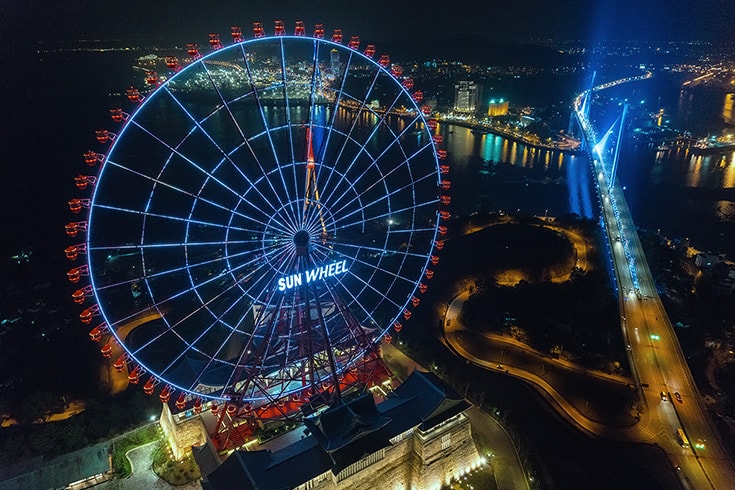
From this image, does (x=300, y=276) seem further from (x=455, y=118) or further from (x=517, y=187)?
(x=455, y=118)

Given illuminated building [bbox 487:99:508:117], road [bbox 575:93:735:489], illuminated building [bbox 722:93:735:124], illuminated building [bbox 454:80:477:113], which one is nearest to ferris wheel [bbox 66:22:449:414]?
road [bbox 575:93:735:489]

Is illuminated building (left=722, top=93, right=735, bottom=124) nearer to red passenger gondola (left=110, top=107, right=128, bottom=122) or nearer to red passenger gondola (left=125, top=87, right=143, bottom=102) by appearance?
red passenger gondola (left=125, top=87, right=143, bottom=102)

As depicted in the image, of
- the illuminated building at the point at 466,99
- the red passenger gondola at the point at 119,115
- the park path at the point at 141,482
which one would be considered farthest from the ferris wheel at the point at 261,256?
the illuminated building at the point at 466,99

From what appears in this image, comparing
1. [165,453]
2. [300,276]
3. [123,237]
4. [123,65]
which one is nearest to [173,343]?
[165,453]

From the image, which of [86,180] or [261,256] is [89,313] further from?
[261,256]

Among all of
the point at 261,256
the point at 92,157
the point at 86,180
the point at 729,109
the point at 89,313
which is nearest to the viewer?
the point at 92,157

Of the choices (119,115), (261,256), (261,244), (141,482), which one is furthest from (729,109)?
(141,482)
